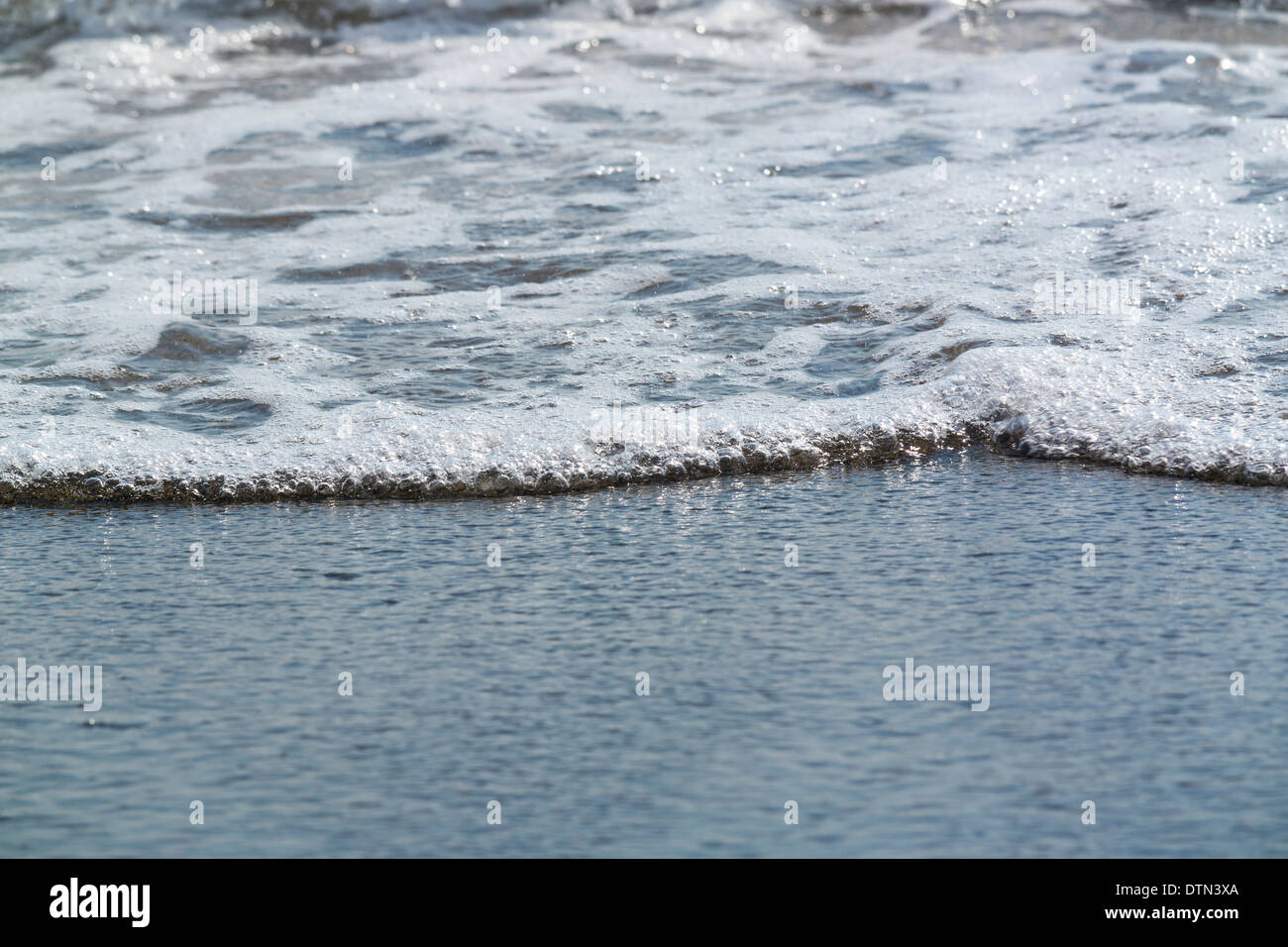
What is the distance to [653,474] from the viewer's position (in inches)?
147

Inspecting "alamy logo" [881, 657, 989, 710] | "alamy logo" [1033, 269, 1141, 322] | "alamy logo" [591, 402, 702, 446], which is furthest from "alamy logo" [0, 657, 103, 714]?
"alamy logo" [1033, 269, 1141, 322]

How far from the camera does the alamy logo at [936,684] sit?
8.05 ft

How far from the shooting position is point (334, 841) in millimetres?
2072

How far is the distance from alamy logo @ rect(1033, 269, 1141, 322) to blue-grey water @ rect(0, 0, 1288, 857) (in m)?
0.03

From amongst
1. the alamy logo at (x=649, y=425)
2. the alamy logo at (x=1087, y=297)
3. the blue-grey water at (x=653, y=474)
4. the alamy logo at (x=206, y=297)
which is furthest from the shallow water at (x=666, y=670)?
the alamy logo at (x=206, y=297)

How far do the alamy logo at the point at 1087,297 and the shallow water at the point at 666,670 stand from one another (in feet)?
4.11

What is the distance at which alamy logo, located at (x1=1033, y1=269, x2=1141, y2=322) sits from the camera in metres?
4.75

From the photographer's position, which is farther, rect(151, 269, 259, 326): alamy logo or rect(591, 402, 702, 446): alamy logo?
rect(151, 269, 259, 326): alamy logo

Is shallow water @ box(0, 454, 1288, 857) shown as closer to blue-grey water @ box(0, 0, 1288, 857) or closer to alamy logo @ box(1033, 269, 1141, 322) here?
blue-grey water @ box(0, 0, 1288, 857)

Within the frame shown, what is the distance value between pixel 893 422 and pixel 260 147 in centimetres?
512

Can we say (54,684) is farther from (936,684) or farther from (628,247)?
(628,247)

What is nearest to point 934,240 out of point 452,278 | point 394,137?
point 452,278

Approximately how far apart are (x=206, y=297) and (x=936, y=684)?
12.5 feet
